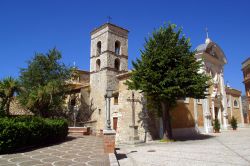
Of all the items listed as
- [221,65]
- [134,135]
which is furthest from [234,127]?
[134,135]

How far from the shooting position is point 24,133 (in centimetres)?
1130

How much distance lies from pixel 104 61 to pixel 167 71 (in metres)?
13.1

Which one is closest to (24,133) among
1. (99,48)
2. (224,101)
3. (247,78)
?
(99,48)

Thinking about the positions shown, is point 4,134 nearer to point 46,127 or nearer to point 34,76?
point 46,127

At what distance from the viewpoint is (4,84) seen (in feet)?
68.9

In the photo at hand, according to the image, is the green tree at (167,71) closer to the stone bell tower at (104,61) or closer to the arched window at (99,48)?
the stone bell tower at (104,61)

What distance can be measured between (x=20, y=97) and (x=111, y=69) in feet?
36.7

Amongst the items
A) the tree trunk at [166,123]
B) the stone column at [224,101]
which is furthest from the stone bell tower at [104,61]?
the stone column at [224,101]

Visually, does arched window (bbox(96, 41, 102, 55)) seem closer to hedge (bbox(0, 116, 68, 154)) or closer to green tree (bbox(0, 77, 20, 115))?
green tree (bbox(0, 77, 20, 115))

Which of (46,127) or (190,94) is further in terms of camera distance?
(190,94)

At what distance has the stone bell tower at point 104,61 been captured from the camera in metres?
27.7

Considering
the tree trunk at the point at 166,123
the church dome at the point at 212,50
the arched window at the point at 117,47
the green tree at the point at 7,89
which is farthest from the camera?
the arched window at the point at 117,47

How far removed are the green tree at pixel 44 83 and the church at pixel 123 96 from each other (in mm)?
4397

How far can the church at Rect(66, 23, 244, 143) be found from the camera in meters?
22.3
